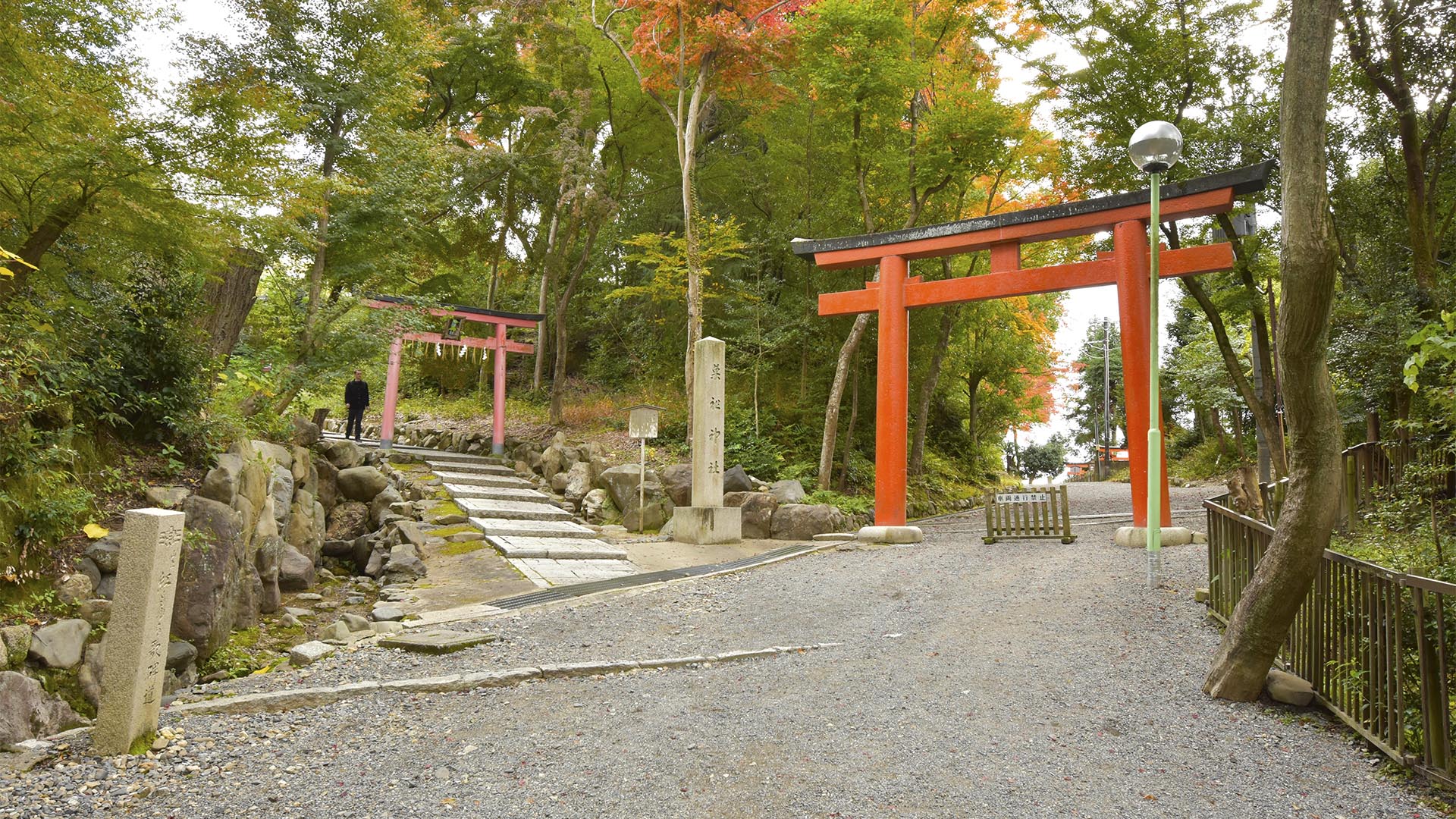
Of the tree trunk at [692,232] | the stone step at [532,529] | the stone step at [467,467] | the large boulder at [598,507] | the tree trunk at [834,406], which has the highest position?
the tree trunk at [692,232]

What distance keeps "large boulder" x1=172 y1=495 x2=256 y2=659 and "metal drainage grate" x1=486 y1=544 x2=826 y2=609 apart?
187cm

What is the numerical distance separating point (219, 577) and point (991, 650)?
5215 millimetres

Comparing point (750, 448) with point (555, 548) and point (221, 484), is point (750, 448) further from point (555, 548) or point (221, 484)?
point (221, 484)

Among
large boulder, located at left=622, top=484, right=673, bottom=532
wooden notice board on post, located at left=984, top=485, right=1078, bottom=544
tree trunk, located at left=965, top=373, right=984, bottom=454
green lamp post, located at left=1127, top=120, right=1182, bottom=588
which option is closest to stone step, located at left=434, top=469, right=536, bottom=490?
large boulder, located at left=622, top=484, right=673, bottom=532

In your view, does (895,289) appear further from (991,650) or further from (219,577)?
(219,577)

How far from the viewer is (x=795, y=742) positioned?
130 inches

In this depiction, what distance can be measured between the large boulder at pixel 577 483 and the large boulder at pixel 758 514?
2.44m

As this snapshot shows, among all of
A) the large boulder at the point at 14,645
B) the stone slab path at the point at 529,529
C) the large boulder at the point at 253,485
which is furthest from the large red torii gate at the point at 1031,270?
the large boulder at the point at 14,645

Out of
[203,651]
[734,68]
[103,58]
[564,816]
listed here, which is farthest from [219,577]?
[734,68]

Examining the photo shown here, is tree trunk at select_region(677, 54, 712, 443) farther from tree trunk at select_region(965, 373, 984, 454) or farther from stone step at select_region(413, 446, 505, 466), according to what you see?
tree trunk at select_region(965, 373, 984, 454)

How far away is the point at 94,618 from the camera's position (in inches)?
173

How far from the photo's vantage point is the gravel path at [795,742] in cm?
280

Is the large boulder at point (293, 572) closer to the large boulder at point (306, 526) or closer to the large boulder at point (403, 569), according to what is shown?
the large boulder at point (306, 526)

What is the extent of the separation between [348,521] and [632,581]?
4699 millimetres
